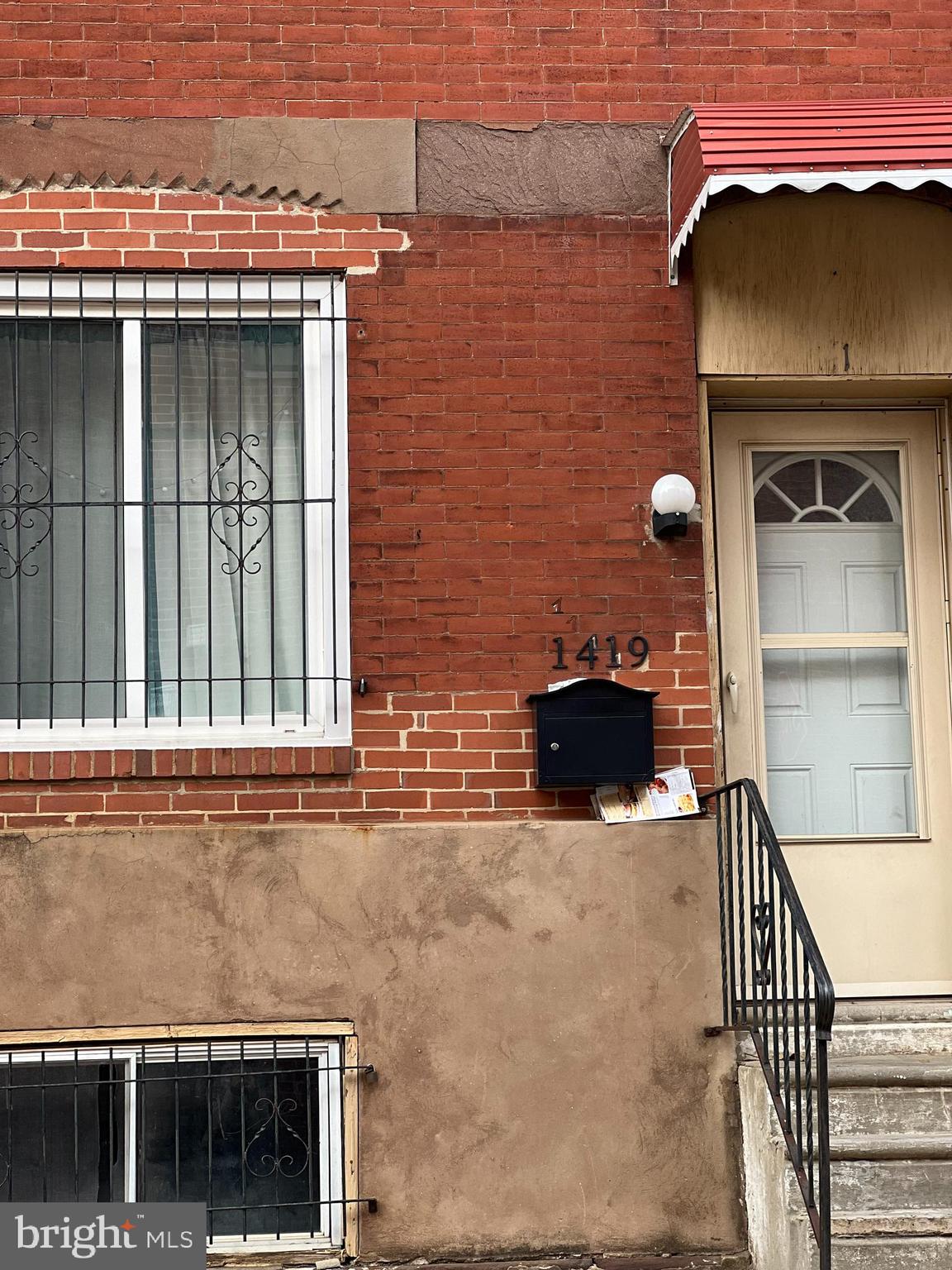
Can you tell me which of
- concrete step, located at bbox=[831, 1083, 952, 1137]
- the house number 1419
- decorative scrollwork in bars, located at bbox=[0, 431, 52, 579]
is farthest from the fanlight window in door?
decorative scrollwork in bars, located at bbox=[0, 431, 52, 579]

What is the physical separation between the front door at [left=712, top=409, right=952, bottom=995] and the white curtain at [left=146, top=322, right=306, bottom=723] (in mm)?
1730

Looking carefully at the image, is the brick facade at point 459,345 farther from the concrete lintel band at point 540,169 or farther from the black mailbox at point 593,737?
the black mailbox at point 593,737

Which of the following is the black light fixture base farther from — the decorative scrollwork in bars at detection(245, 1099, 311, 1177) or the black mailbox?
the decorative scrollwork in bars at detection(245, 1099, 311, 1177)

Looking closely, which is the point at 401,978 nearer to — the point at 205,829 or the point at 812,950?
the point at 205,829

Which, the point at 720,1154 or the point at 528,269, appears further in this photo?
the point at 528,269

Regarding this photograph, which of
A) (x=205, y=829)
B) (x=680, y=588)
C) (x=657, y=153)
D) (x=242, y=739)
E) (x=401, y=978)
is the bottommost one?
(x=401, y=978)

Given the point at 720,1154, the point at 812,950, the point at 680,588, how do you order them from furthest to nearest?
1. the point at 680,588
2. the point at 720,1154
3. the point at 812,950

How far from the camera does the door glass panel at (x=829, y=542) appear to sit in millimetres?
5641

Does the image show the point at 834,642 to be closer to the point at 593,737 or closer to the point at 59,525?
the point at 593,737

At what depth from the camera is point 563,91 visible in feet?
17.8

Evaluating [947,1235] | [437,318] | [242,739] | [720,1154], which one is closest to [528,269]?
[437,318]

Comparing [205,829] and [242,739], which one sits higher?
[242,739]

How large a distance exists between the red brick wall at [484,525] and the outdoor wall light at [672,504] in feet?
0.28

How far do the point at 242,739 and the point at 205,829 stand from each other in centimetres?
36
